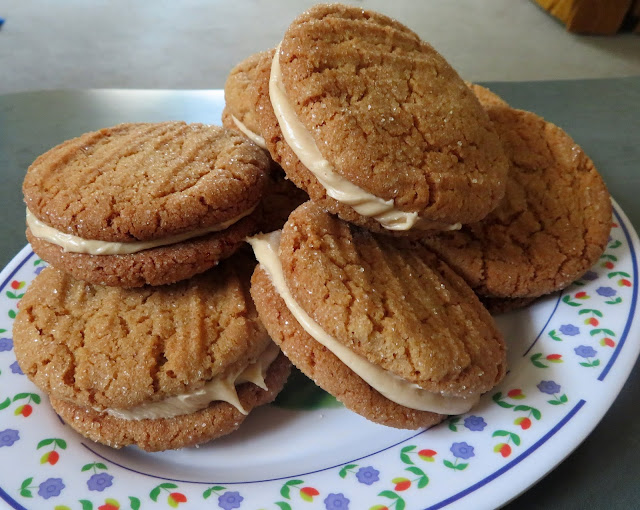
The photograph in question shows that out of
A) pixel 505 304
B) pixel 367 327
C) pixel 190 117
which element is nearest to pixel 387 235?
pixel 367 327

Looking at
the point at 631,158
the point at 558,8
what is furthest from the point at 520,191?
the point at 558,8

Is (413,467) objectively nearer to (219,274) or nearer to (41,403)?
(219,274)

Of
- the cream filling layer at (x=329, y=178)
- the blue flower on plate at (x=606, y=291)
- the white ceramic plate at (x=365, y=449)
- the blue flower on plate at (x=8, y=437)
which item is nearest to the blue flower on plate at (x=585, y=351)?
the white ceramic plate at (x=365, y=449)

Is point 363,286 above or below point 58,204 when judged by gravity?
above

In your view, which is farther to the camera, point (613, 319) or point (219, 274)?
point (219, 274)

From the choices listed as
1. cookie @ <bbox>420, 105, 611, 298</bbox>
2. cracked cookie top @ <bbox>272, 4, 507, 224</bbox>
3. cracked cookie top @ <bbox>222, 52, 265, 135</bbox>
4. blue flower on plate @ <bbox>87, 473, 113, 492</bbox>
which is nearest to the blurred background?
cracked cookie top @ <bbox>222, 52, 265, 135</bbox>

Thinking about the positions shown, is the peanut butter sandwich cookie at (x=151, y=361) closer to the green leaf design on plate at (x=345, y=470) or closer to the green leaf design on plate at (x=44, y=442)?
the green leaf design on plate at (x=44, y=442)

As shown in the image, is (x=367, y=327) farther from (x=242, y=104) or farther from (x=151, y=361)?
(x=242, y=104)
